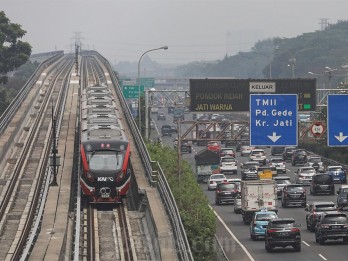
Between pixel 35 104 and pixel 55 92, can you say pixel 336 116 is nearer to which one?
pixel 35 104

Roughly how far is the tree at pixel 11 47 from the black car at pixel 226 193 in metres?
46.2

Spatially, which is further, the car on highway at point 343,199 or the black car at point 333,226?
the car on highway at point 343,199

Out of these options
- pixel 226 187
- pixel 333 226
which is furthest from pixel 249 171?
pixel 333 226

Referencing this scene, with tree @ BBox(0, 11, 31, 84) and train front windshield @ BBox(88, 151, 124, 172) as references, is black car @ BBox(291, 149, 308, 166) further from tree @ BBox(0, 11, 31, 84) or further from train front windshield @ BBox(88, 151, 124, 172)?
train front windshield @ BBox(88, 151, 124, 172)

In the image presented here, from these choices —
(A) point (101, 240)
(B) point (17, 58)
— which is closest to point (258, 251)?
(A) point (101, 240)

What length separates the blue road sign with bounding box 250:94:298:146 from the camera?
53812 millimetres

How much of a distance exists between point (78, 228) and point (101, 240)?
4.59 feet

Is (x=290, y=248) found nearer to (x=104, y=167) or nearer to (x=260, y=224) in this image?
(x=260, y=224)

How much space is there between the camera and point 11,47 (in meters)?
122

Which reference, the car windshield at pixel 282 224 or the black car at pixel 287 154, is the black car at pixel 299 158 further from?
the car windshield at pixel 282 224

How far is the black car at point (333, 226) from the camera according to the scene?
167 feet

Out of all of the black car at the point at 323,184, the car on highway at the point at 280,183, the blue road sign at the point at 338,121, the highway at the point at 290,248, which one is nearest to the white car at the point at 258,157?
the car on highway at the point at 280,183

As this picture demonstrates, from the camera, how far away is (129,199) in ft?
176

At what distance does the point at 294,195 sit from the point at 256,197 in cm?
706
